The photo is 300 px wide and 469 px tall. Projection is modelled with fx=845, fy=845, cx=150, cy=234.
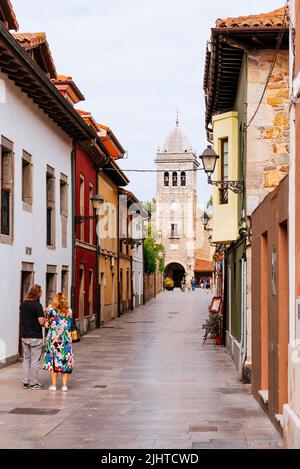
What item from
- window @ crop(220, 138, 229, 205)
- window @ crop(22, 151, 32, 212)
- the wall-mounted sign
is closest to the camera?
the wall-mounted sign

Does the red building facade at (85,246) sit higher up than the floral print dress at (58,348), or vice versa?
the red building facade at (85,246)

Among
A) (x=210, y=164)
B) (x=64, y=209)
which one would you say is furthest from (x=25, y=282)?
(x=210, y=164)

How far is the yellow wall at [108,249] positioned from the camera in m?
33.8

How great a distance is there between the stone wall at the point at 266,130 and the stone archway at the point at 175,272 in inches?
3323

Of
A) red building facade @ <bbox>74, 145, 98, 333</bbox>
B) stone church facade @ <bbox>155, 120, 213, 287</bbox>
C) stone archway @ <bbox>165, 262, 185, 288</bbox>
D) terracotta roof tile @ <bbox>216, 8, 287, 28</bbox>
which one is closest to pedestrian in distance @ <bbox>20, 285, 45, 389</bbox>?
terracotta roof tile @ <bbox>216, 8, 287, 28</bbox>

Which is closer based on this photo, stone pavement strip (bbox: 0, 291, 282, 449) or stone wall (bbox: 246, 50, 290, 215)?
stone pavement strip (bbox: 0, 291, 282, 449)

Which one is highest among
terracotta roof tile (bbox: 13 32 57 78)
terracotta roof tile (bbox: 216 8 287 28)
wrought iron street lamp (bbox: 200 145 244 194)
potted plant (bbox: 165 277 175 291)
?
terracotta roof tile (bbox: 13 32 57 78)

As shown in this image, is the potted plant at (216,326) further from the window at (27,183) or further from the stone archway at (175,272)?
the stone archway at (175,272)

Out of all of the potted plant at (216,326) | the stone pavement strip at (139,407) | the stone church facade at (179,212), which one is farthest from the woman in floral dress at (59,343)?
the stone church facade at (179,212)

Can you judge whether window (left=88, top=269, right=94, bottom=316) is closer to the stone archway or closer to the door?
the door

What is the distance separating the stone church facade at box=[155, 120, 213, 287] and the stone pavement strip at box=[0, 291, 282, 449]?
78.6 meters

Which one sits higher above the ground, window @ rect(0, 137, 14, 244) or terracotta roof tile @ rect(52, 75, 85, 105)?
terracotta roof tile @ rect(52, 75, 85, 105)

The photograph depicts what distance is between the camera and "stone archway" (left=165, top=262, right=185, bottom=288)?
329 feet

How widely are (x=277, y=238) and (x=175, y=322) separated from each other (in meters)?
25.2
